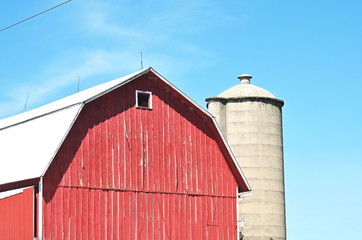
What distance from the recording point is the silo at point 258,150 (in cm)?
4153

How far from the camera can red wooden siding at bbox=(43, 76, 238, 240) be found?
80.1 ft

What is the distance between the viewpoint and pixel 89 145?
82.5ft

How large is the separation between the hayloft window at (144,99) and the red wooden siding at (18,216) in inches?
202

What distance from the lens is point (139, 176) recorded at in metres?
26.2

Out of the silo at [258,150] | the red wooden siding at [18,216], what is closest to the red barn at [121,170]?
the red wooden siding at [18,216]

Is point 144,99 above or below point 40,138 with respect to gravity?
above

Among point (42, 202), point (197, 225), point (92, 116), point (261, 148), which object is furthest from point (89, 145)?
point (261, 148)

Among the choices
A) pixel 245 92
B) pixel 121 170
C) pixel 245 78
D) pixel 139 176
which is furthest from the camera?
pixel 245 78

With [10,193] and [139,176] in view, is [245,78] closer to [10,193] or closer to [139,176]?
[139,176]

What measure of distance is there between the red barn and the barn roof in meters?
0.05

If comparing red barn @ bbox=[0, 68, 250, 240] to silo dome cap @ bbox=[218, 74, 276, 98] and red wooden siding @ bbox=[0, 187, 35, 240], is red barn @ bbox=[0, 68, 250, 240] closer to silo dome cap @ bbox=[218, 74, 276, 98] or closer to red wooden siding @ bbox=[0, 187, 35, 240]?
red wooden siding @ bbox=[0, 187, 35, 240]

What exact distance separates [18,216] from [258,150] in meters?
20.0

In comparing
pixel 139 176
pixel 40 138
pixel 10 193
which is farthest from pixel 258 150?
pixel 10 193

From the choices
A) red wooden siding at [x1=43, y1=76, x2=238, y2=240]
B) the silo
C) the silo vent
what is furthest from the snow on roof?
the silo vent
